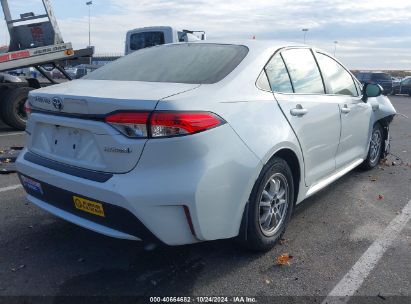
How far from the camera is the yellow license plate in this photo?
2645 mm

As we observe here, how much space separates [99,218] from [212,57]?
4.87ft

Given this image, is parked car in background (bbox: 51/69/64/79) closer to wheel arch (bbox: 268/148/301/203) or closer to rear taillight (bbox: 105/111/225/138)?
wheel arch (bbox: 268/148/301/203)

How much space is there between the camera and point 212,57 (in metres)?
3.32

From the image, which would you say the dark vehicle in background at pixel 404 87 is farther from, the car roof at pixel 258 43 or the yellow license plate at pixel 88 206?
the yellow license plate at pixel 88 206

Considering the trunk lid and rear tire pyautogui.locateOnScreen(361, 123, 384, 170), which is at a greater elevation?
the trunk lid

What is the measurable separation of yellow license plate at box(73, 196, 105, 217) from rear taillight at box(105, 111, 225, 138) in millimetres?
489

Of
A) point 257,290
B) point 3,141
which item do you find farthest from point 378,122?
point 3,141

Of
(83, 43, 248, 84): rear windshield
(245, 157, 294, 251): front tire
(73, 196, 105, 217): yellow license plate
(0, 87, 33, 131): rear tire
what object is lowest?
(0, 87, 33, 131): rear tire

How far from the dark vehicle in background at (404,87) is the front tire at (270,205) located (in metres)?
30.1

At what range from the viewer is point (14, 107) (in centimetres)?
882

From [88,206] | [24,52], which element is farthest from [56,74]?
[88,206]

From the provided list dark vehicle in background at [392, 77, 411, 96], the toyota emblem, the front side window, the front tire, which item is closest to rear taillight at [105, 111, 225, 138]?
the toyota emblem

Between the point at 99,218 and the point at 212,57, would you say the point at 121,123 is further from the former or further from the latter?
the point at 212,57

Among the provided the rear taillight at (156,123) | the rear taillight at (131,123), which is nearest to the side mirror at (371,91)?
the rear taillight at (156,123)
